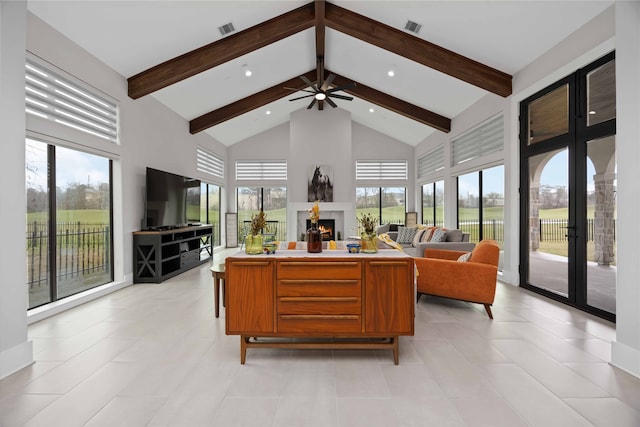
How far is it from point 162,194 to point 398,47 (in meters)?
4.59

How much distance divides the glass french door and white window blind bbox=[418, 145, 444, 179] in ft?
10.6

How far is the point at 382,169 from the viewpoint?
991 centimetres

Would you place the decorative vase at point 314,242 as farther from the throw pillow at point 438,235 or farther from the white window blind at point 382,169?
the white window blind at point 382,169

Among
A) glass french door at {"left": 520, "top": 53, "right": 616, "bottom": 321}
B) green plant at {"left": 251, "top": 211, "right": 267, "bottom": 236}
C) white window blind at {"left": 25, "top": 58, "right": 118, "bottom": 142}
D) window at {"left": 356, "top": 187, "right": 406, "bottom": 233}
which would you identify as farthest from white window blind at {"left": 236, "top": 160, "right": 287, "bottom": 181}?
green plant at {"left": 251, "top": 211, "right": 267, "bottom": 236}

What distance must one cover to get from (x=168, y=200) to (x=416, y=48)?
488 cm

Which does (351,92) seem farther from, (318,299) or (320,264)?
(318,299)

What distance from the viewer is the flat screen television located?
5262mm

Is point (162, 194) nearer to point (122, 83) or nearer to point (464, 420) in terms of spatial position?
point (122, 83)

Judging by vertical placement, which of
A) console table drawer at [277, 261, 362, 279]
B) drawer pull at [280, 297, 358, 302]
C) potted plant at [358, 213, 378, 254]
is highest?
potted plant at [358, 213, 378, 254]

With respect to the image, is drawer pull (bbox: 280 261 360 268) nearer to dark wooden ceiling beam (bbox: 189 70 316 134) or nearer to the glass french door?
the glass french door

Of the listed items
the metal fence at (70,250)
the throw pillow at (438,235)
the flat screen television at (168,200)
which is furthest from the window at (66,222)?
the throw pillow at (438,235)

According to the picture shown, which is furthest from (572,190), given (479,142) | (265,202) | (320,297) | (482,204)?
(265,202)

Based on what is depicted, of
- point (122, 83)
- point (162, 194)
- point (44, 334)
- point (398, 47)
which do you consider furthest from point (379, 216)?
point (44, 334)

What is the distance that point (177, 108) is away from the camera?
6395 millimetres
